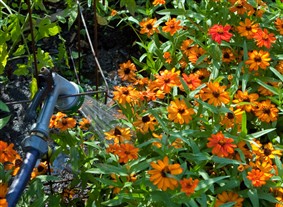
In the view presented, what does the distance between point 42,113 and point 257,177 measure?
1.77 ft

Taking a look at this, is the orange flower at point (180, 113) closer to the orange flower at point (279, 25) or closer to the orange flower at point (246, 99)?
the orange flower at point (246, 99)

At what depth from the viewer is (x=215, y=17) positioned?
2.04 metres

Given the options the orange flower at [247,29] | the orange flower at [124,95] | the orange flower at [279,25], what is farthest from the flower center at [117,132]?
the orange flower at [279,25]

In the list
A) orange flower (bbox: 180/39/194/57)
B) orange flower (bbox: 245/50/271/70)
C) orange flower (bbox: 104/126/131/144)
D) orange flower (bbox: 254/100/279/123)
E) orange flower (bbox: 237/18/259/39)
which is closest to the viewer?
orange flower (bbox: 104/126/131/144)

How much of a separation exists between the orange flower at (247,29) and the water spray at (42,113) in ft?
2.14

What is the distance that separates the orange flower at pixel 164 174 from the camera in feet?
4.36

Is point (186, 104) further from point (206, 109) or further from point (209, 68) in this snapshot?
point (209, 68)

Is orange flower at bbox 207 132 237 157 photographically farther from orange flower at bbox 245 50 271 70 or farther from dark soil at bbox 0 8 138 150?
dark soil at bbox 0 8 138 150

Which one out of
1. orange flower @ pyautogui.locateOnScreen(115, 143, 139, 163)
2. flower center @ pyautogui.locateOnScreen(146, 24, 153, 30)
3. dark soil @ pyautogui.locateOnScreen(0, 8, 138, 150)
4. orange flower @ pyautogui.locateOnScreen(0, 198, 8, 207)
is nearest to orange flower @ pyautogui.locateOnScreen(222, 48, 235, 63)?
flower center @ pyautogui.locateOnScreen(146, 24, 153, 30)

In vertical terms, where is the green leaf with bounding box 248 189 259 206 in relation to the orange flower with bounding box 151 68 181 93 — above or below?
below

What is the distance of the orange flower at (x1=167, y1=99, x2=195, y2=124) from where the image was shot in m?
1.54

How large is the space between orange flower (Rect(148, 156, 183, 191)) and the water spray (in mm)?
243

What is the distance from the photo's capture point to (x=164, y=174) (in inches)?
52.7

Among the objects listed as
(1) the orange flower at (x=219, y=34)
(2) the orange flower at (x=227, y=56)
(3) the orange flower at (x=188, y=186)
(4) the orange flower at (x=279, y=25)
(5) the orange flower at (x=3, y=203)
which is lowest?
(2) the orange flower at (x=227, y=56)
